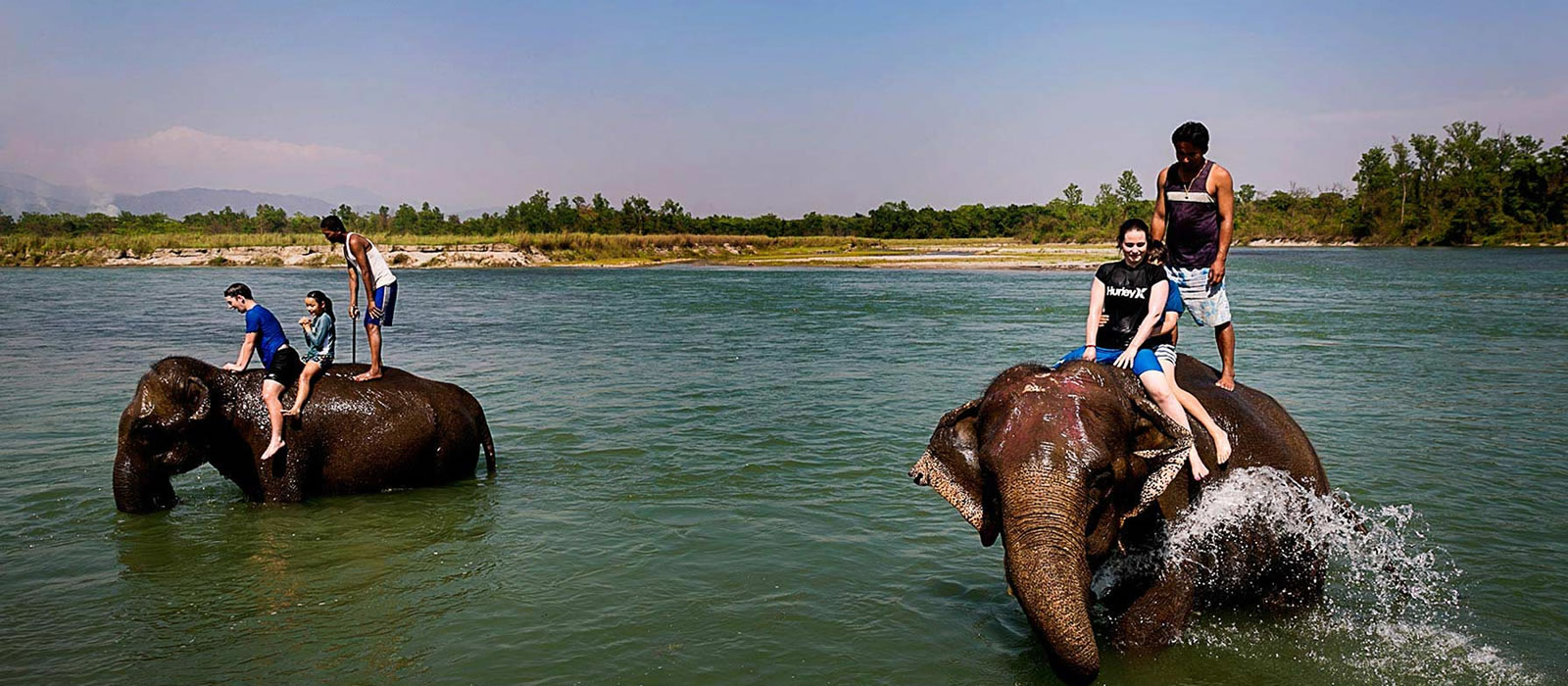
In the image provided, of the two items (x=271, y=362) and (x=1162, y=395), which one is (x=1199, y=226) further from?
(x=271, y=362)

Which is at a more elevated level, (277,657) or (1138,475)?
(1138,475)

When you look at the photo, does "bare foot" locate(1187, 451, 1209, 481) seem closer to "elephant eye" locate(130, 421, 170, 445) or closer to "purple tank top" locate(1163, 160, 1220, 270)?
"purple tank top" locate(1163, 160, 1220, 270)

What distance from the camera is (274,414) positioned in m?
9.65

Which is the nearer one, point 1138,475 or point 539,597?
point 1138,475

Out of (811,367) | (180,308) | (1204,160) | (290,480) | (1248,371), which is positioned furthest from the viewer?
(180,308)

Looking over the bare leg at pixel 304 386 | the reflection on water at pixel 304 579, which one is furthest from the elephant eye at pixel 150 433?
the bare leg at pixel 304 386

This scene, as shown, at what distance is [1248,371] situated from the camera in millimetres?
18750

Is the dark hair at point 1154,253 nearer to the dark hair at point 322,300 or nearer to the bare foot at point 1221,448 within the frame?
the bare foot at point 1221,448

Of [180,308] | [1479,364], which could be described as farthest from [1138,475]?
[180,308]

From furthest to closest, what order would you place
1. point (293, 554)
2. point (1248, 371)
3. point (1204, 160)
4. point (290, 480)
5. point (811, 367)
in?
1. point (811, 367)
2. point (1248, 371)
3. point (290, 480)
4. point (293, 554)
5. point (1204, 160)

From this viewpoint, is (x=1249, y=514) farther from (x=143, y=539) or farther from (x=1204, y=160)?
(x=143, y=539)

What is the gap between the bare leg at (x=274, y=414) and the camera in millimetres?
9617

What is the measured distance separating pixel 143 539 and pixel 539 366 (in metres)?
11.2

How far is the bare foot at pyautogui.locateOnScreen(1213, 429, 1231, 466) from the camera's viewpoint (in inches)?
244
